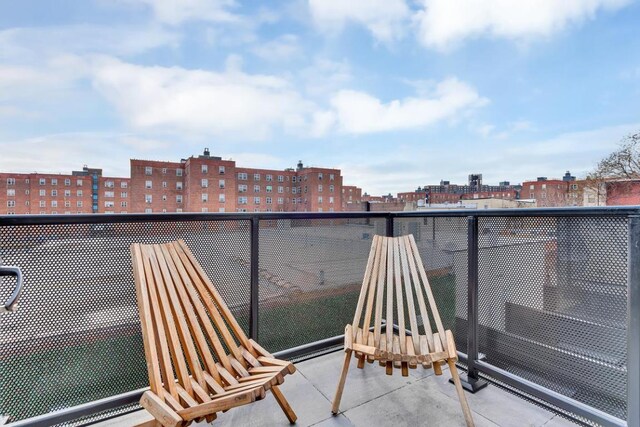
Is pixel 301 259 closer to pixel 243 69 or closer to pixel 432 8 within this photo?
pixel 432 8

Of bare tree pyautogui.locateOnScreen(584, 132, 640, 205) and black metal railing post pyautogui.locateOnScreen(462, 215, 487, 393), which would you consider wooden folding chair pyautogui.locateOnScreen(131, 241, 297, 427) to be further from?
bare tree pyautogui.locateOnScreen(584, 132, 640, 205)

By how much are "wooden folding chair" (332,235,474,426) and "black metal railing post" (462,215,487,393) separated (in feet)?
0.93

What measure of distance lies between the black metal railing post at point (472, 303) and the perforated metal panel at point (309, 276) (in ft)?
2.90

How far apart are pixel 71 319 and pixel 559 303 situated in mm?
2687

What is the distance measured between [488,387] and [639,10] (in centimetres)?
1151

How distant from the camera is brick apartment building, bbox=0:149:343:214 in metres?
39.9

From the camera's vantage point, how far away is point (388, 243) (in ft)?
7.95

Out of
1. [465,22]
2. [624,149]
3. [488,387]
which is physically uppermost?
[465,22]

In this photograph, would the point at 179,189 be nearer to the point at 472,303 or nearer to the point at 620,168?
the point at 620,168

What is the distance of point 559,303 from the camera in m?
1.79

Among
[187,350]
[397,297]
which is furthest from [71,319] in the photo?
[397,297]

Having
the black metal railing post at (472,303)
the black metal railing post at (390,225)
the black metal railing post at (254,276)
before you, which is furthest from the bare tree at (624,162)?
the black metal railing post at (254,276)

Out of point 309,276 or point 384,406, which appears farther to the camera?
point 309,276

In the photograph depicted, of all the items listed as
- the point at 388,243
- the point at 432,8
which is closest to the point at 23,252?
the point at 388,243
